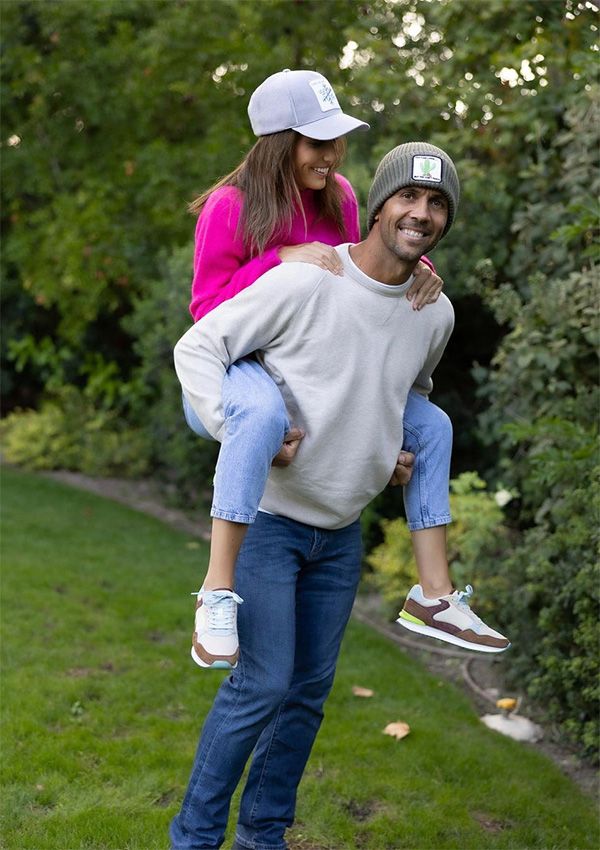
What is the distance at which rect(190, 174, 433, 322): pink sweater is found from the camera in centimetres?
270

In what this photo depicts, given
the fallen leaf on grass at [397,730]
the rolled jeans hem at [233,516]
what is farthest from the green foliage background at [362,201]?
the rolled jeans hem at [233,516]

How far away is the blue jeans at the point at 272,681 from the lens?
260 cm

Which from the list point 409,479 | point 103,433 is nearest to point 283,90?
point 409,479

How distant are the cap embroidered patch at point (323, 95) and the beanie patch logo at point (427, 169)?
0.33 m

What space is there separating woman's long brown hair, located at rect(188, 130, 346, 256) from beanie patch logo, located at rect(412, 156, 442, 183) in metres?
0.31

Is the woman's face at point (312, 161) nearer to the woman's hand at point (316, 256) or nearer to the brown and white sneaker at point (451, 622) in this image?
the woman's hand at point (316, 256)

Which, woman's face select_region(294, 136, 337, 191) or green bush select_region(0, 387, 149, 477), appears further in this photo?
green bush select_region(0, 387, 149, 477)

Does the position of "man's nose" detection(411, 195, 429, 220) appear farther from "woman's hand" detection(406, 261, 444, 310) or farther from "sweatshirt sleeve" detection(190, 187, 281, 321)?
"sweatshirt sleeve" detection(190, 187, 281, 321)

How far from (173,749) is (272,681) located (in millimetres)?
1602

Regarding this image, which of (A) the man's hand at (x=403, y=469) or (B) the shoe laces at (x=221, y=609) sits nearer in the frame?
(B) the shoe laces at (x=221, y=609)

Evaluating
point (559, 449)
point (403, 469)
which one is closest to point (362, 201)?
point (559, 449)

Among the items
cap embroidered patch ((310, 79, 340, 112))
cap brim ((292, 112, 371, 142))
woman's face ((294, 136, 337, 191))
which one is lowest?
woman's face ((294, 136, 337, 191))

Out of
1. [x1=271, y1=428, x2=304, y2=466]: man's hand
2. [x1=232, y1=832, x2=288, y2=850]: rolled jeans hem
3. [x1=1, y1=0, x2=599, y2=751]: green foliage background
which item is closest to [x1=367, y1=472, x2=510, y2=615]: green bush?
[x1=1, y1=0, x2=599, y2=751]: green foliage background

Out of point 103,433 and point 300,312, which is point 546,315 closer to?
point 300,312
